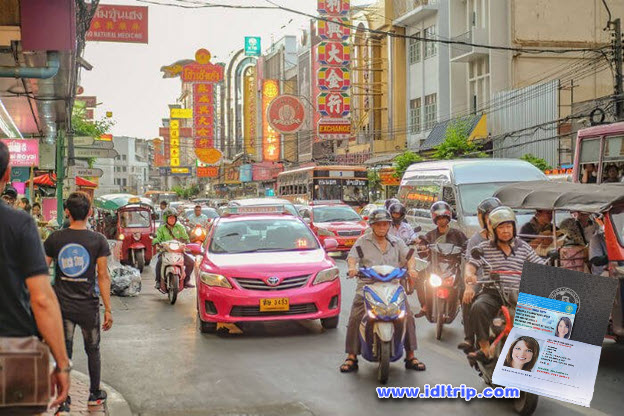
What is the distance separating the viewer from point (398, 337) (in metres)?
7.66

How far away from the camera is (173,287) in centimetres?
1424

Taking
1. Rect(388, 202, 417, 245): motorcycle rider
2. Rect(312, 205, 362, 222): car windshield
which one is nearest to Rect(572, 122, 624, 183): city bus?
Rect(388, 202, 417, 245): motorcycle rider

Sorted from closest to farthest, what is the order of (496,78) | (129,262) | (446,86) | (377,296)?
(377,296) → (129,262) → (496,78) → (446,86)

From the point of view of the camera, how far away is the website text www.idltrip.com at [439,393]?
23.2ft

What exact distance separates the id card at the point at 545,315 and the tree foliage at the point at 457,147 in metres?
30.4

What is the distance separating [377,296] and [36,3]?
6267mm

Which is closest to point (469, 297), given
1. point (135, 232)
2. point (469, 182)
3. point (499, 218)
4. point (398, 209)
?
point (499, 218)

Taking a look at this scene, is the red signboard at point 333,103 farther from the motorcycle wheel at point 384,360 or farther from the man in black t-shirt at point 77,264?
the man in black t-shirt at point 77,264

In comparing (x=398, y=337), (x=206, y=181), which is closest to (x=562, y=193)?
(x=398, y=337)

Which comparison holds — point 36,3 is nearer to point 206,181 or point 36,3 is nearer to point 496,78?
point 496,78

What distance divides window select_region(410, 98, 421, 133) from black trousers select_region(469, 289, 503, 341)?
137ft

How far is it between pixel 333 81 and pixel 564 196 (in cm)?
3732

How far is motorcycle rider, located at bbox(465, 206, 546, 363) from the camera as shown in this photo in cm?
678

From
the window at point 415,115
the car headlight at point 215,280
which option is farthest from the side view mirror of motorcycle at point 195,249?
the window at point 415,115
